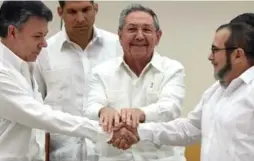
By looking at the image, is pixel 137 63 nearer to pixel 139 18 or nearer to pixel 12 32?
pixel 139 18

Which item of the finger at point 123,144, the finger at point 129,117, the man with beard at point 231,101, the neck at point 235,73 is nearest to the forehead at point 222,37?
the man with beard at point 231,101

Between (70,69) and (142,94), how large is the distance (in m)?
0.49

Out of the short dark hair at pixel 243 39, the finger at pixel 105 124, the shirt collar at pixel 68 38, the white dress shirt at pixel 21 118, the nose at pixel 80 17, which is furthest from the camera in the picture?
the shirt collar at pixel 68 38

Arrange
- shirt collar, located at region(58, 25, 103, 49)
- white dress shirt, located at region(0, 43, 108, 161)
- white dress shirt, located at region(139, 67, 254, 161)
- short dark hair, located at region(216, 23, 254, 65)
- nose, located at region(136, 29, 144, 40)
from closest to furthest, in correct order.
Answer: white dress shirt, located at region(139, 67, 254, 161), short dark hair, located at region(216, 23, 254, 65), white dress shirt, located at region(0, 43, 108, 161), nose, located at region(136, 29, 144, 40), shirt collar, located at region(58, 25, 103, 49)

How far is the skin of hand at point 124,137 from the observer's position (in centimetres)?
283

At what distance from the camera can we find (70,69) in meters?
3.14

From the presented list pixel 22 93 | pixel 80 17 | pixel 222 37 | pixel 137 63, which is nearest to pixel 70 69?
pixel 80 17

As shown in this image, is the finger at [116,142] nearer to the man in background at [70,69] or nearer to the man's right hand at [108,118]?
the man's right hand at [108,118]

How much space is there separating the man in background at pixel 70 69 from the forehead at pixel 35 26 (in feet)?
1.14

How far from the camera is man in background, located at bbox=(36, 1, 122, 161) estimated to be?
3.08 metres

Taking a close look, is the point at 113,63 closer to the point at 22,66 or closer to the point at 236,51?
Result: the point at 22,66

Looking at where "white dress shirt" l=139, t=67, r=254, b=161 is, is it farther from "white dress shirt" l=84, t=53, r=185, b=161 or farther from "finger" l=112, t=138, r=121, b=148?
"finger" l=112, t=138, r=121, b=148

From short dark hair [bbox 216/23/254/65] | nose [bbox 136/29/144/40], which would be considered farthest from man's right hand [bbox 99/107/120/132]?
short dark hair [bbox 216/23/254/65]

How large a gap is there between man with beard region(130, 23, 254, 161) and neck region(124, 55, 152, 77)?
473 mm
